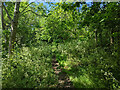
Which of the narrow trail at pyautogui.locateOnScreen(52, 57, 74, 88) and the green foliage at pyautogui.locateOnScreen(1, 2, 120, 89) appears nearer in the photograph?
the green foliage at pyautogui.locateOnScreen(1, 2, 120, 89)

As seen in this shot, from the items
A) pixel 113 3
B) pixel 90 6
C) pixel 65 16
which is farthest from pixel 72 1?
pixel 65 16

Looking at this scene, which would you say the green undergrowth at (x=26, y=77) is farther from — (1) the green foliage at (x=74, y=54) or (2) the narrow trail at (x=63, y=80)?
(2) the narrow trail at (x=63, y=80)

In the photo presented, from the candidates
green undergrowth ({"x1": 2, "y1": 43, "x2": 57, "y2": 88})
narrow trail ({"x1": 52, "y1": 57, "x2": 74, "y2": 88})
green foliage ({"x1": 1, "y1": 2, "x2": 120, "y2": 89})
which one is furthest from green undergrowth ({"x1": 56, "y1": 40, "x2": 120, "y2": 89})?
green undergrowth ({"x1": 2, "y1": 43, "x2": 57, "y2": 88})

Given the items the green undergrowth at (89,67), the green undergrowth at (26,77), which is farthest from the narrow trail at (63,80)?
the green undergrowth at (26,77)

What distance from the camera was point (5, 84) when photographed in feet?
10.4

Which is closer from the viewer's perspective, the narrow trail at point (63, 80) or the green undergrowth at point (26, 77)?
the green undergrowth at point (26, 77)

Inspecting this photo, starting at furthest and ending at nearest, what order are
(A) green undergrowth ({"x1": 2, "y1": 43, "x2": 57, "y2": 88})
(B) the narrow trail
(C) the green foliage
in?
(B) the narrow trail
(C) the green foliage
(A) green undergrowth ({"x1": 2, "y1": 43, "x2": 57, "y2": 88})

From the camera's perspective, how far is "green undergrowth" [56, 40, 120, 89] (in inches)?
137

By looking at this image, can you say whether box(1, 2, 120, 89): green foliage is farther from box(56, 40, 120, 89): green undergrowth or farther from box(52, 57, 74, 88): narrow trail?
box(52, 57, 74, 88): narrow trail

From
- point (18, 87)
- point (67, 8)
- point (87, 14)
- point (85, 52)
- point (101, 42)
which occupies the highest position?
point (67, 8)

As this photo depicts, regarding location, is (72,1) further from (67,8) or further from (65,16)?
(65,16)

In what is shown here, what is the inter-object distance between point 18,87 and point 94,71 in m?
2.91

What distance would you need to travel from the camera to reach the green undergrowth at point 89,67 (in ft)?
11.4

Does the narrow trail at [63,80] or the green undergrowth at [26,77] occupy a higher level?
the green undergrowth at [26,77]
